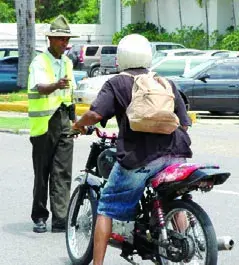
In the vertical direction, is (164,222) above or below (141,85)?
below

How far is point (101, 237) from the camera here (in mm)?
6441

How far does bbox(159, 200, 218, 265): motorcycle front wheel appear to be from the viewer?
19.4 feet

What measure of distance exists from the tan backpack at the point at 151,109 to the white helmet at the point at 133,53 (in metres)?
0.20

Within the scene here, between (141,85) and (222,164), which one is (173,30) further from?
(141,85)

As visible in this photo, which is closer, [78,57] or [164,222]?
[164,222]

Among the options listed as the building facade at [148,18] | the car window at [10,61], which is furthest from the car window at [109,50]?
the car window at [10,61]

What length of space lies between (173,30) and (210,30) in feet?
15.2

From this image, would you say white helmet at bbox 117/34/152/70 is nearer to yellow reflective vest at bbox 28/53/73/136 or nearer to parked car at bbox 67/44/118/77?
yellow reflective vest at bbox 28/53/73/136

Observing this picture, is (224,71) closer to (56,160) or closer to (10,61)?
(10,61)

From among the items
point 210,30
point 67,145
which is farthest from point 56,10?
point 67,145

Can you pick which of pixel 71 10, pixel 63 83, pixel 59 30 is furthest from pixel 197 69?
pixel 71 10

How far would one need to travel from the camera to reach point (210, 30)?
47.0 meters

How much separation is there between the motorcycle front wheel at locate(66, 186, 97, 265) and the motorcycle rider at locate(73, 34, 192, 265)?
49 centimetres

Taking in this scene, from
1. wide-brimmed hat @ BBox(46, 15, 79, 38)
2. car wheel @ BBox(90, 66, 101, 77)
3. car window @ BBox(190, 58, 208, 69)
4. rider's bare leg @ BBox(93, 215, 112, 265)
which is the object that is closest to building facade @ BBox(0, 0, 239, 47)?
car wheel @ BBox(90, 66, 101, 77)
